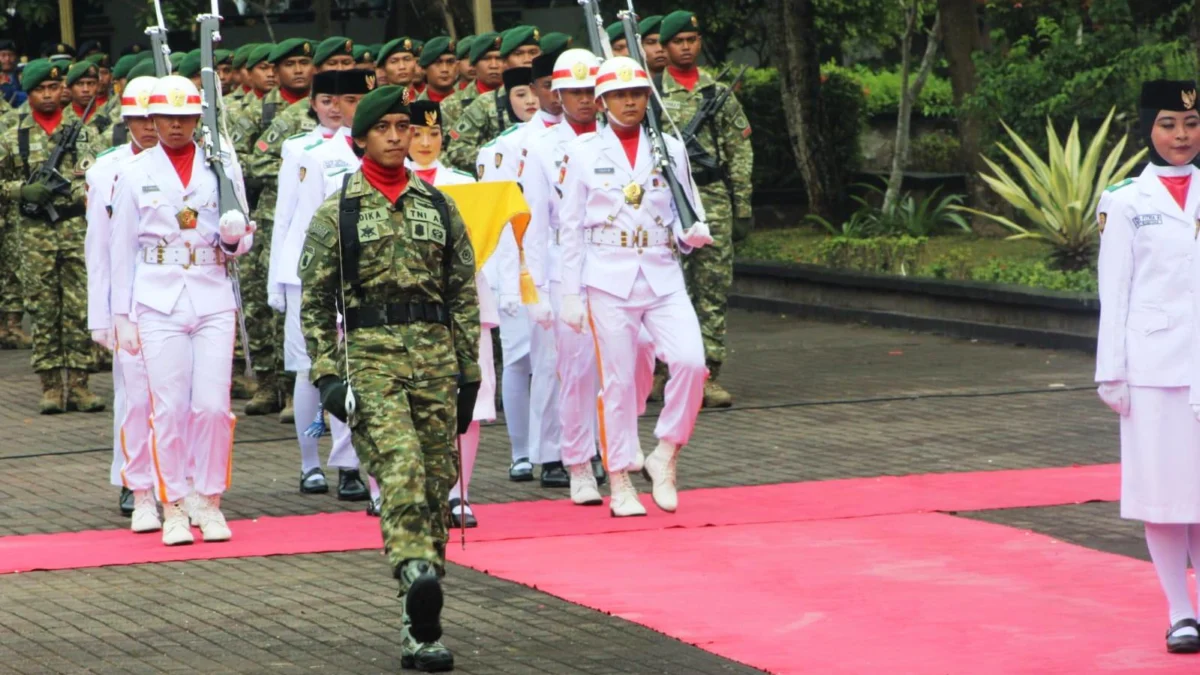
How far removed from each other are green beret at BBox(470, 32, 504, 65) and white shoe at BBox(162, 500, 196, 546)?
5.14 meters

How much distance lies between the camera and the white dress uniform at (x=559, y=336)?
1101 cm

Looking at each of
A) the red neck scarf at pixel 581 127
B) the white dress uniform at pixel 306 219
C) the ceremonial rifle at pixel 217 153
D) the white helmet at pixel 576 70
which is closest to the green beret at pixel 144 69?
the ceremonial rifle at pixel 217 153

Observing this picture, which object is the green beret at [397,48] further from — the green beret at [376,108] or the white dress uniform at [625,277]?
the green beret at [376,108]

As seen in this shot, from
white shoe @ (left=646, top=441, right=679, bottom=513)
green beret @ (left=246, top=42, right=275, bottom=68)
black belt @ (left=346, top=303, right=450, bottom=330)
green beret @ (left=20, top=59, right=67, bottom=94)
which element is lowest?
white shoe @ (left=646, top=441, right=679, bottom=513)

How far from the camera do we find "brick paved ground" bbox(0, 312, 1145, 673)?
7.92 m

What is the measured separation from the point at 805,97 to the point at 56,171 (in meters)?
10.1

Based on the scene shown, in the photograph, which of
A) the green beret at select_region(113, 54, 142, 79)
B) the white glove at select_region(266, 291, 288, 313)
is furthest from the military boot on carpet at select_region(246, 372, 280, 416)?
the green beret at select_region(113, 54, 142, 79)

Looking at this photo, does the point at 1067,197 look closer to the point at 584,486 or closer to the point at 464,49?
the point at 464,49

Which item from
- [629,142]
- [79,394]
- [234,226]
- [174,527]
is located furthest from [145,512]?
[79,394]

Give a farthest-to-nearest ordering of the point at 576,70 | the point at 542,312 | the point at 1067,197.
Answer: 1. the point at 1067,197
2. the point at 576,70
3. the point at 542,312

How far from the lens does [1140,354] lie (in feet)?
25.3

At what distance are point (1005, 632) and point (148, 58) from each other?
927 centimetres

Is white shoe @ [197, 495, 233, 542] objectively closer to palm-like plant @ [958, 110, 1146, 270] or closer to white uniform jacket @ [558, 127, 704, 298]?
white uniform jacket @ [558, 127, 704, 298]

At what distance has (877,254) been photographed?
20031mm
